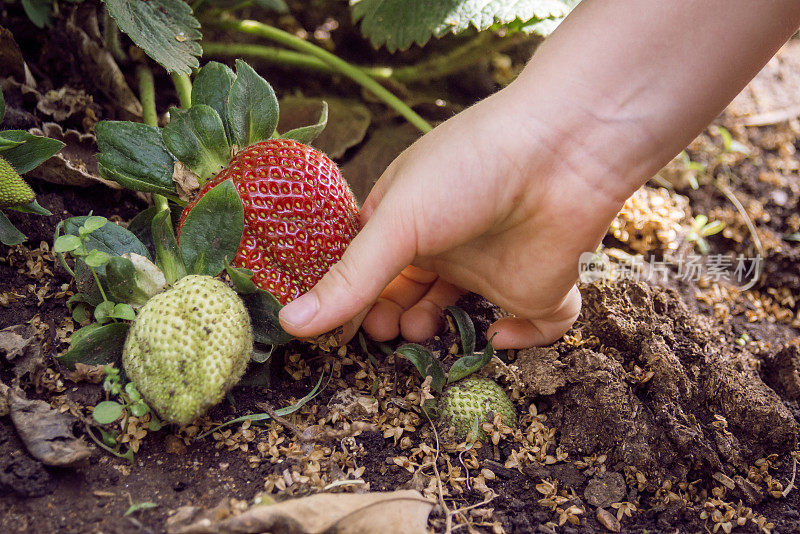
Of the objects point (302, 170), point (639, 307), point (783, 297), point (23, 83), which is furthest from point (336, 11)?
point (783, 297)

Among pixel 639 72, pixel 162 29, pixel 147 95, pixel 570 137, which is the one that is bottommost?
pixel 147 95

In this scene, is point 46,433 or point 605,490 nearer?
point 46,433

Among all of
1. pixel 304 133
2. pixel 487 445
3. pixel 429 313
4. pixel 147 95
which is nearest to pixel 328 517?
pixel 487 445

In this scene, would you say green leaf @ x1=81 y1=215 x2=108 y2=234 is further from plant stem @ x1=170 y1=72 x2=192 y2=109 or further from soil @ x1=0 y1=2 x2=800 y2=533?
plant stem @ x1=170 y1=72 x2=192 y2=109

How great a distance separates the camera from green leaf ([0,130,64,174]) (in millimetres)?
1341

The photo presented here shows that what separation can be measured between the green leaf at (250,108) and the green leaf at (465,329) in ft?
1.86

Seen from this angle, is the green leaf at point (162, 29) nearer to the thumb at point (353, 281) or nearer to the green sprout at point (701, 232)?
the thumb at point (353, 281)

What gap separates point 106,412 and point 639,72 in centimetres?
117

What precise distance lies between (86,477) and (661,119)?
1260mm

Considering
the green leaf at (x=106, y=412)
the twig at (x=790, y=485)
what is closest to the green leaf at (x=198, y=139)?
the green leaf at (x=106, y=412)

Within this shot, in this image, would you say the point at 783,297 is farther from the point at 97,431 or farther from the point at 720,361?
the point at 97,431

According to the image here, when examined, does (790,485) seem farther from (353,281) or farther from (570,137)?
(353,281)

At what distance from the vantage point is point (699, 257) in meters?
2.10

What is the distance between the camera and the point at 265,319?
125 cm
